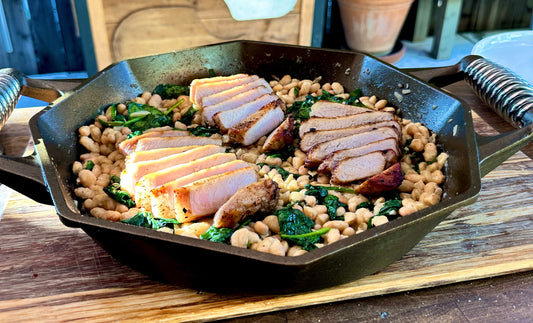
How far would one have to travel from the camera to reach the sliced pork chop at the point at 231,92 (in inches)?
87.0

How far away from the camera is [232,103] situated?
2.21 metres

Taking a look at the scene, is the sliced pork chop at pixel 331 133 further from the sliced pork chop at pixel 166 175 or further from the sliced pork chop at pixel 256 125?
the sliced pork chop at pixel 166 175

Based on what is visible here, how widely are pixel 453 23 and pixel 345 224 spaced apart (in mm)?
4091

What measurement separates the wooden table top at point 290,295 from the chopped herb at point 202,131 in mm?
667

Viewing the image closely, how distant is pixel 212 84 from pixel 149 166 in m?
0.68

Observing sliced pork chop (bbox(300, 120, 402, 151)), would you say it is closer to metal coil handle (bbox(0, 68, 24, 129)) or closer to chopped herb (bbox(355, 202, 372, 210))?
chopped herb (bbox(355, 202, 372, 210))

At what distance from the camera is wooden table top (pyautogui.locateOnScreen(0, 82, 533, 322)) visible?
1393mm

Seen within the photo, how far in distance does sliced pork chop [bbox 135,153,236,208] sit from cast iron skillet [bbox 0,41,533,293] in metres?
0.21

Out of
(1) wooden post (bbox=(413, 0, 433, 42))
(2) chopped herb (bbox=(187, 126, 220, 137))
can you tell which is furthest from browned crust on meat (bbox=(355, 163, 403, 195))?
(1) wooden post (bbox=(413, 0, 433, 42))

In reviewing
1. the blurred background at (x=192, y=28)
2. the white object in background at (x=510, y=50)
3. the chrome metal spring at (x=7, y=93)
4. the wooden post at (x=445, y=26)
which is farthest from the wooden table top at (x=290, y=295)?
the wooden post at (x=445, y=26)

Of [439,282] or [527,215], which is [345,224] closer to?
[439,282]

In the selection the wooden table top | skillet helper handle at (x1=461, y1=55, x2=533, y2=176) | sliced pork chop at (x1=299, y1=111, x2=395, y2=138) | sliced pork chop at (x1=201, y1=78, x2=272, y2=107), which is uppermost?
skillet helper handle at (x1=461, y1=55, x2=533, y2=176)

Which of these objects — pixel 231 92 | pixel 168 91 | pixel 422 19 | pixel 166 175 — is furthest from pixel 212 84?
pixel 422 19

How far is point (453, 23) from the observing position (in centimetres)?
497
